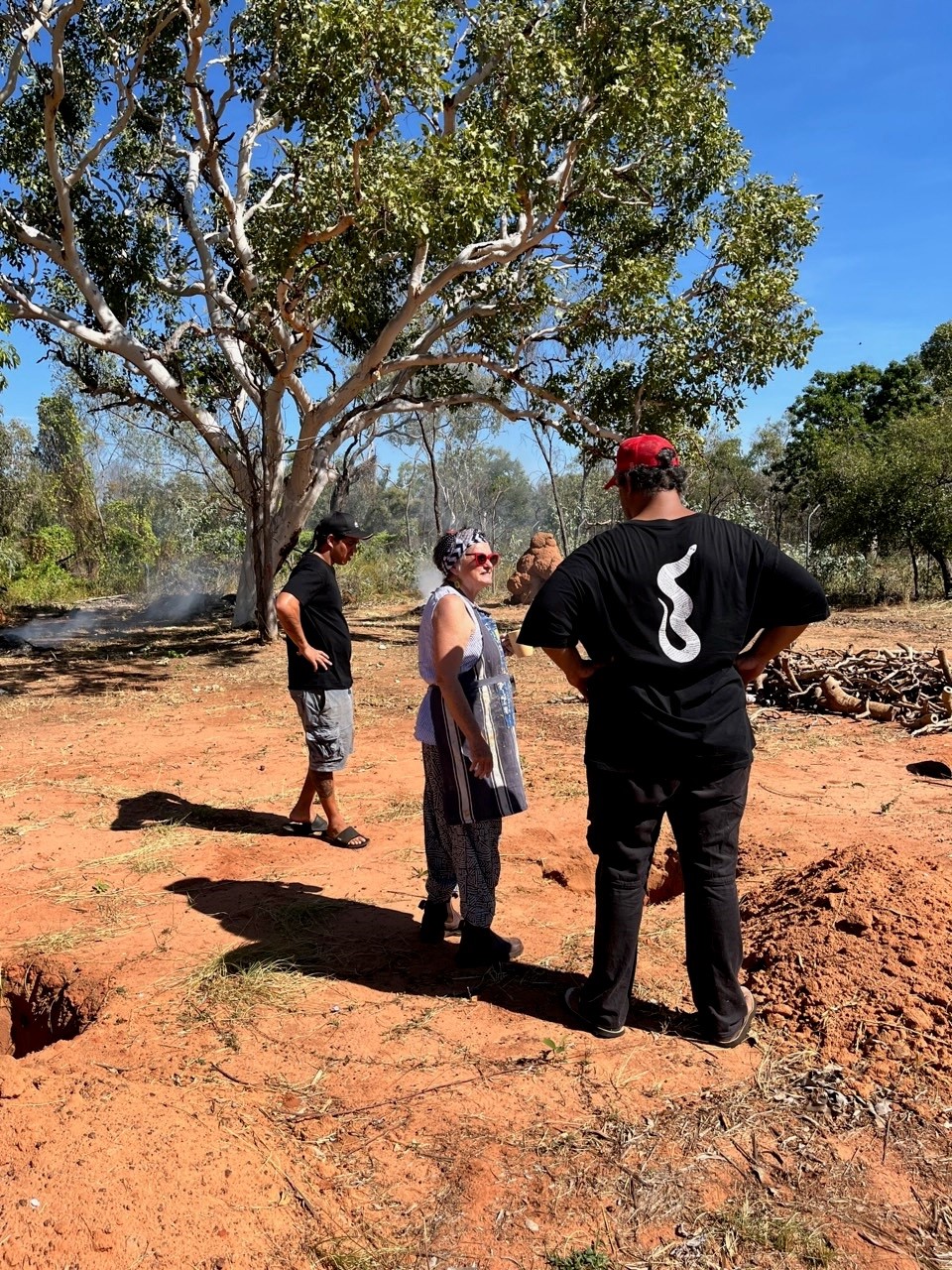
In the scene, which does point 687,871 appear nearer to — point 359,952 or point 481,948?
point 481,948

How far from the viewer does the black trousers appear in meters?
3.05

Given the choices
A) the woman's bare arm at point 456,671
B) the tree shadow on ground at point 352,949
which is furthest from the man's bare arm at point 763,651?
A: the tree shadow on ground at point 352,949

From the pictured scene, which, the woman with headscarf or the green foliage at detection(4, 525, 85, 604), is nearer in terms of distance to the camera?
the woman with headscarf

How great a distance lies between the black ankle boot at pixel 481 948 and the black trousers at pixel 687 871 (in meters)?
0.67

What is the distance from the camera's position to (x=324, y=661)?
528 cm

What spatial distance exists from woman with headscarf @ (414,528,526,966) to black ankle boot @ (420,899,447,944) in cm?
24

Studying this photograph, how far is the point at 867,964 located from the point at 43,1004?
320 cm

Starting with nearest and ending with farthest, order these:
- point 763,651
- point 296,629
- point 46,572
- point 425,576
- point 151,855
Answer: point 763,651 < point 296,629 < point 151,855 < point 46,572 < point 425,576

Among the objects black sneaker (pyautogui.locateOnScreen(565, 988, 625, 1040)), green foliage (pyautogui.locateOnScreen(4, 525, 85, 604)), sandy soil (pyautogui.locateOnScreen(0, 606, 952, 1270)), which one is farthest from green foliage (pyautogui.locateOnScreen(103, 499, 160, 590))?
black sneaker (pyautogui.locateOnScreen(565, 988, 625, 1040))

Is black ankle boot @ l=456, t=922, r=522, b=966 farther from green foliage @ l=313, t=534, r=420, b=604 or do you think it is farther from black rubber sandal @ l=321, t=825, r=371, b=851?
green foliage @ l=313, t=534, r=420, b=604

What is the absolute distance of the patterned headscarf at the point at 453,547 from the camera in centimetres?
365

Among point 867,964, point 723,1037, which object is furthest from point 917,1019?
point 723,1037

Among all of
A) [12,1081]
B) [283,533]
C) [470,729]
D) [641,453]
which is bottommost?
[12,1081]

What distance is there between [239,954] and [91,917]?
38.4 inches
